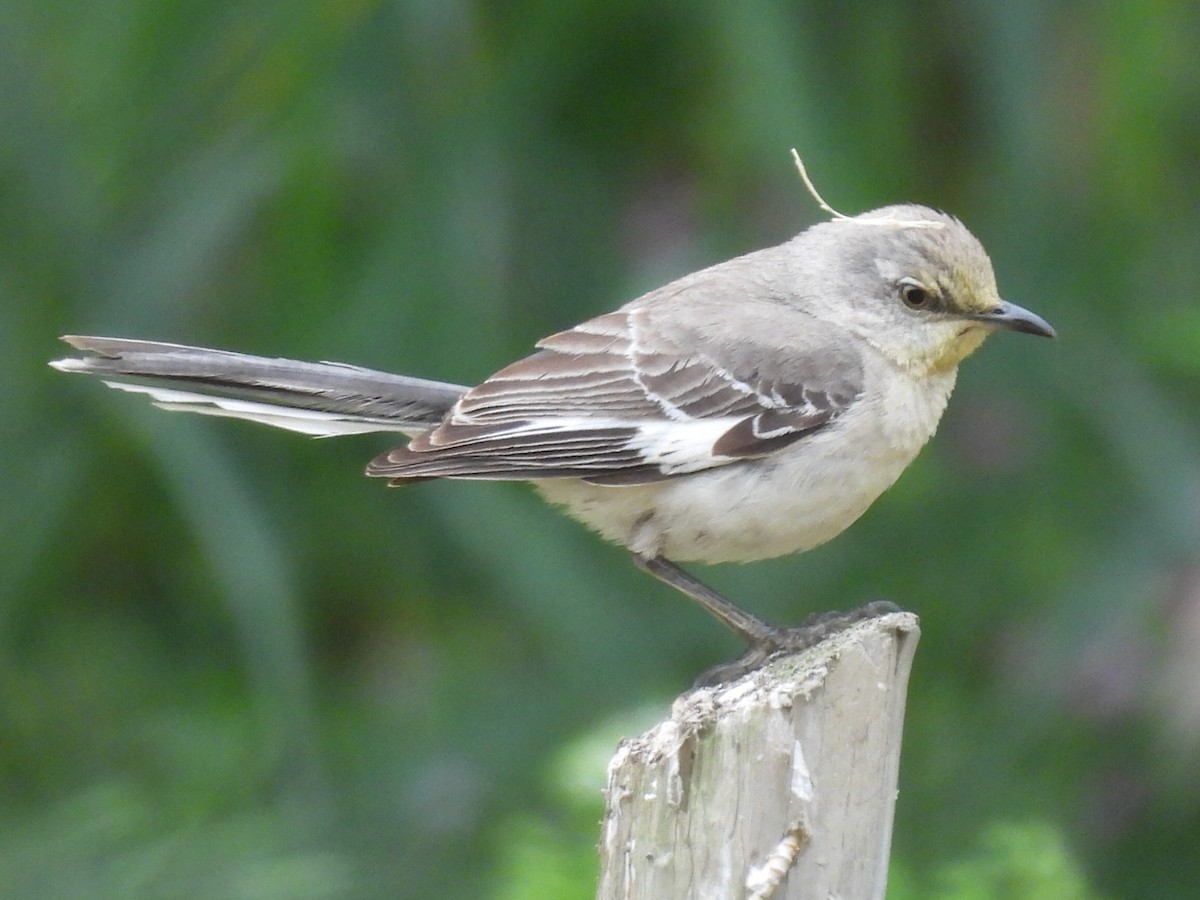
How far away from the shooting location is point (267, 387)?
9.61 ft

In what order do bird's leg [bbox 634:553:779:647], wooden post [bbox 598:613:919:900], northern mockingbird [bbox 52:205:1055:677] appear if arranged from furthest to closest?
bird's leg [bbox 634:553:779:647]
northern mockingbird [bbox 52:205:1055:677]
wooden post [bbox 598:613:919:900]

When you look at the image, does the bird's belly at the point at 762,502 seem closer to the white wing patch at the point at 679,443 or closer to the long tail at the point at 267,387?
the white wing patch at the point at 679,443

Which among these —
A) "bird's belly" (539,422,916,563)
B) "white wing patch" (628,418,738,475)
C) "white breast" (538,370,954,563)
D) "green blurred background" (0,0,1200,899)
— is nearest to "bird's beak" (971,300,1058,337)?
"white breast" (538,370,954,563)

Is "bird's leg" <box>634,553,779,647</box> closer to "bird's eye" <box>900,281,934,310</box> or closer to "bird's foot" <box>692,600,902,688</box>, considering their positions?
"bird's foot" <box>692,600,902,688</box>

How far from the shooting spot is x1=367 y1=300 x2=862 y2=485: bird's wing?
9.51ft

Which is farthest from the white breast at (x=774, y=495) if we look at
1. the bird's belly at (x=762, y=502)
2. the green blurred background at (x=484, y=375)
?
the green blurred background at (x=484, y=375)

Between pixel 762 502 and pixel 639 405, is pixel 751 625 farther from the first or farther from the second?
pixel 639 405

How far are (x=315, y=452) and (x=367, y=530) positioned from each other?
0.94 feet

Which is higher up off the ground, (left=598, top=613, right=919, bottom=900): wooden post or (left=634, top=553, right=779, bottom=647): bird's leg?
(left=634, top=553, right=779, bottom=647): bird's leg

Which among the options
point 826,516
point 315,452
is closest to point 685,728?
point 826,516

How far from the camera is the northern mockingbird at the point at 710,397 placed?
2891 millimetres

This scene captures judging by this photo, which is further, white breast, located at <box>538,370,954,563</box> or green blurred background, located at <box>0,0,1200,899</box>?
green blurred background, located at <box>0,0,1200,899</box>

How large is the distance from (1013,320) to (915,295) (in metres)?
0.21

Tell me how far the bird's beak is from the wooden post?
3.92 ft
